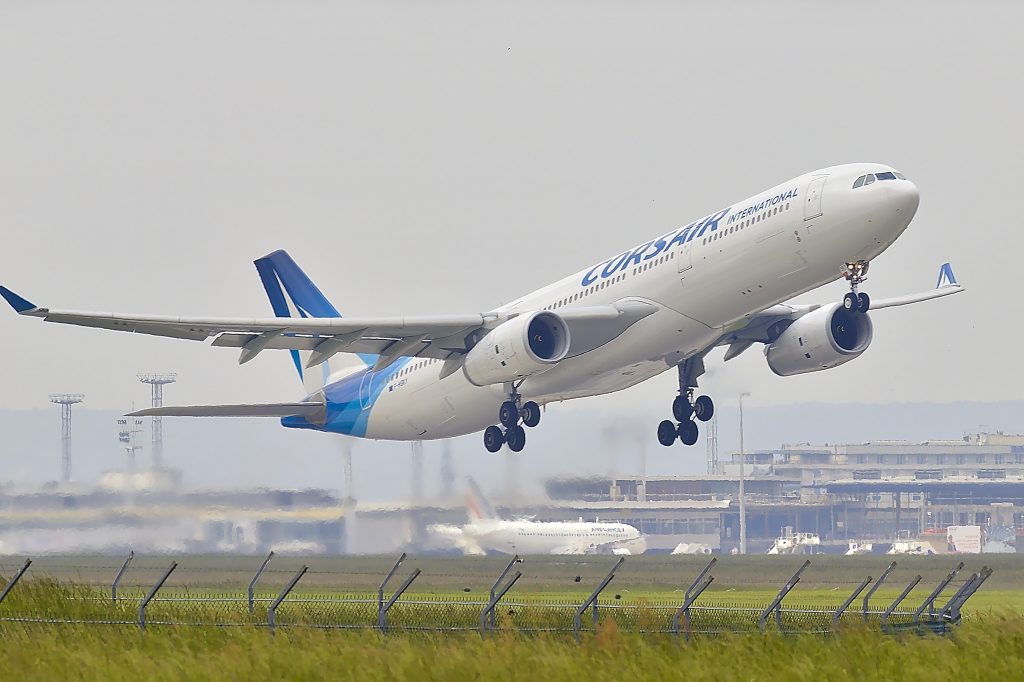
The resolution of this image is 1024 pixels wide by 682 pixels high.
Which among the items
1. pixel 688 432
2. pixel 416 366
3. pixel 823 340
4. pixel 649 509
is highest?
pixel 823 340

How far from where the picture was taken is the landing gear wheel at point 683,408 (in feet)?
144

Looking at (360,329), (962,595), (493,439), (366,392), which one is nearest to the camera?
(962,595)

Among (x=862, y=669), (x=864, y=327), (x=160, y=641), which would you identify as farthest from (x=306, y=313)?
(x=862, y=669)

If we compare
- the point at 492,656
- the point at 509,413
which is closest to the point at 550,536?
Answer: the point at 509,413

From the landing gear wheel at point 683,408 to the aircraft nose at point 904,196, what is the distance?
474 inches

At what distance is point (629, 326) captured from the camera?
3709 cm

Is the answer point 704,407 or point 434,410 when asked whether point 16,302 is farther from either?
point 704,407

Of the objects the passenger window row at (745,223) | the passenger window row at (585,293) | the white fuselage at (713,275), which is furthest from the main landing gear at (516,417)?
the passenger window row at (745,223)

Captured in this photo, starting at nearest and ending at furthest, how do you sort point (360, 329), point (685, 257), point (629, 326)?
point (685, 257) → point (629, 326) → point (360, 329)

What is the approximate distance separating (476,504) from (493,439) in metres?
5.12

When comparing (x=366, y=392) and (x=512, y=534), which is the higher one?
(x=366, y=392)

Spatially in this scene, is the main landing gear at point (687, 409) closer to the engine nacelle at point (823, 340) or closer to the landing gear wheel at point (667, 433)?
the landing gear wheel at point (667, 433)

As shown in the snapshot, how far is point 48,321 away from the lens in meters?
34.2

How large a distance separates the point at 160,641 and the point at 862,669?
8523 millimetres
